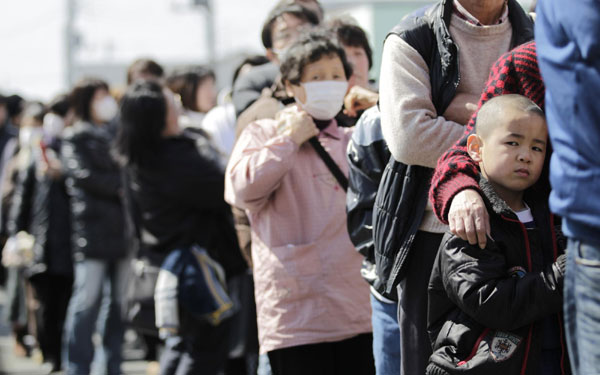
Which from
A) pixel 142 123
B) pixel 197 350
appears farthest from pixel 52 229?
pixel 197 350

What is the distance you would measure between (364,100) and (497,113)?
5.64ft

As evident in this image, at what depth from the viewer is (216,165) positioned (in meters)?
5.35

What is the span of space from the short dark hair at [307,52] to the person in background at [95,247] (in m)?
3.05

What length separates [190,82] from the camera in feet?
24.1

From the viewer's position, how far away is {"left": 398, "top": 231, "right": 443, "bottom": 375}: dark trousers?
3244 mm

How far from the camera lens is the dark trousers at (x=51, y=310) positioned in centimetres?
797

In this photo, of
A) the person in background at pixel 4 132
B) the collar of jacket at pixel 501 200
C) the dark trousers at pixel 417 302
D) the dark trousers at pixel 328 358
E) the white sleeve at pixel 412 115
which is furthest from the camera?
the person in background at pixel 4 132

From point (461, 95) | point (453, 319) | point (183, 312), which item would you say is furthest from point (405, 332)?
point (183, 312)

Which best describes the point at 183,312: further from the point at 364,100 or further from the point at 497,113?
the point at 497,113

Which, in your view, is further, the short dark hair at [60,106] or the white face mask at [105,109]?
the short dark hair at [60,106]

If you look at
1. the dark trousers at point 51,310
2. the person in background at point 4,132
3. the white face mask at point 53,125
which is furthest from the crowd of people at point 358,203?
the person in background at point 4,132

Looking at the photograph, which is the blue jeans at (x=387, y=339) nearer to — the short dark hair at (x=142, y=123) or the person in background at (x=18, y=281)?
the short dark hair at (x=142, y=123)

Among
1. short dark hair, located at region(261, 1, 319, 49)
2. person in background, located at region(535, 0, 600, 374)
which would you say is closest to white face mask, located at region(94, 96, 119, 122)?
short dark hair, located at region(261, 1, 319, 49)

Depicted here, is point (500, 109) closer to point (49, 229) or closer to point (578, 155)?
point (578, 155)
